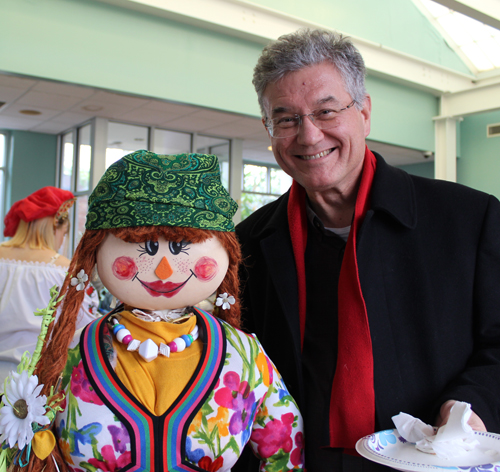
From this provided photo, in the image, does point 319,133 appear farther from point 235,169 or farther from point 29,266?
point 235,169

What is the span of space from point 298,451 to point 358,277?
43 centimetres

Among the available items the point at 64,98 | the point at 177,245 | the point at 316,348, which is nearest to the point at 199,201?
the point at 177,245

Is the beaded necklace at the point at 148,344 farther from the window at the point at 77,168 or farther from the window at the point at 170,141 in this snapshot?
the window at the point at 170,141

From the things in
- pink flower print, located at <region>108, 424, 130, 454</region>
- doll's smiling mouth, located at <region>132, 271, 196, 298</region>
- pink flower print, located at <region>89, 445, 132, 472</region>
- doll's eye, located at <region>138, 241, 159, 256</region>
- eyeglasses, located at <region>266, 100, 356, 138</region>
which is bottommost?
pink flower print, located at <region>89, 445, 132, 472</region>

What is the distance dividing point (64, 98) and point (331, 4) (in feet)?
11.8

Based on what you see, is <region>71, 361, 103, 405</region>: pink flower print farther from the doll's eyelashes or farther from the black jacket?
the black jacket

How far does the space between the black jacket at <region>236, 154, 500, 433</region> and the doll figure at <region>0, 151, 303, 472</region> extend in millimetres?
230

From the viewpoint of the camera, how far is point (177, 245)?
1.10 meters

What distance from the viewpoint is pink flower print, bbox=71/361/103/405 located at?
1.02 metres

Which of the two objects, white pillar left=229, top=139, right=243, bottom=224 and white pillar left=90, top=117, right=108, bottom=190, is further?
white pillar left=229, top=139, right=243, bottom=224

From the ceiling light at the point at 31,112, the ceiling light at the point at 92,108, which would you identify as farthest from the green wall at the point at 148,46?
the ceiling light at the point at 31,112

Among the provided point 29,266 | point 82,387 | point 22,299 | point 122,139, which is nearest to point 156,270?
point 82,387

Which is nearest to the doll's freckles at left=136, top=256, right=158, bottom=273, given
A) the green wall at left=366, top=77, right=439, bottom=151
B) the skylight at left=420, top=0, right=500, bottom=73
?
the green wall at left=366, top=77, right=439, bottom=151

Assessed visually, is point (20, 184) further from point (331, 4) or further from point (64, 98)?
point (331, 4)
